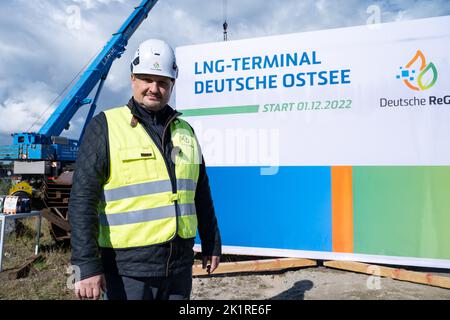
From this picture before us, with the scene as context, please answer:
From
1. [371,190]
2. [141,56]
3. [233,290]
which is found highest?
[141,56]

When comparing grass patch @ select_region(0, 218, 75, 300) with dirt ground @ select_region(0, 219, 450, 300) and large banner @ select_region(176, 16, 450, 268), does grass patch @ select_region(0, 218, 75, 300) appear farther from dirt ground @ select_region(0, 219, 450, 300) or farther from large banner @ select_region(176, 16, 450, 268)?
large banner @ select_region(176, 16, 450, 268)

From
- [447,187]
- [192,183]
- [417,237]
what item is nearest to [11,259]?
[192,183]

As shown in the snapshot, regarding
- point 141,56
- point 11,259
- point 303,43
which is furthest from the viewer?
point 11,259

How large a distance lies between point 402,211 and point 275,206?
165 centimetres

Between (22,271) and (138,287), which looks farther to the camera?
(22,271)

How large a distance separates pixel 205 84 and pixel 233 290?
2968mm

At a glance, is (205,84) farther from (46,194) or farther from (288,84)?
(46,194)

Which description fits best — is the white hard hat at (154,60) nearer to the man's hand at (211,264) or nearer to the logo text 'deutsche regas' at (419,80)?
the man's hand at (211,264)

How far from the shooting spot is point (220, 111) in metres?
4.47

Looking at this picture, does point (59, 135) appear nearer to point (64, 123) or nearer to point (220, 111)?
point (64, 123)

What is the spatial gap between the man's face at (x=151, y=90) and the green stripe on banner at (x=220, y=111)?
2588 millimetres

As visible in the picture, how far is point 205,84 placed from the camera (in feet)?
14.9

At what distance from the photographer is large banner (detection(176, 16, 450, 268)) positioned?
385 cm

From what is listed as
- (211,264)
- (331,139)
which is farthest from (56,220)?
(331,139)
